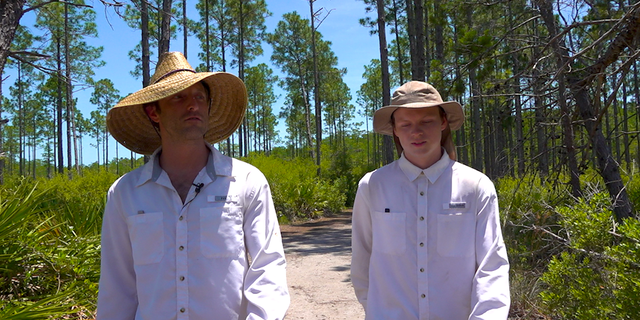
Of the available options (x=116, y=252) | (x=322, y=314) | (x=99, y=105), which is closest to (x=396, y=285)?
(x=116, y=252)

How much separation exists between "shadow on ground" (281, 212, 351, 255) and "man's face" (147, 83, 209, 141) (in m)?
7.53

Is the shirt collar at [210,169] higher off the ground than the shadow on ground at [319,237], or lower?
higher

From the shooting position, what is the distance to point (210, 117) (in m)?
2.56

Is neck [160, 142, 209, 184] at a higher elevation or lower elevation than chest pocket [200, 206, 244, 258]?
higher

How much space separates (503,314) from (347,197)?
65.0 feet

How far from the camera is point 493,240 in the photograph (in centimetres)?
198

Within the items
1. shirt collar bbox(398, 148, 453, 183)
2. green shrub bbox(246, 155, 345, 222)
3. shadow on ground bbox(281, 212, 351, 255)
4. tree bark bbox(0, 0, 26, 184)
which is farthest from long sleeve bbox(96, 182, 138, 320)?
green shrub bbox(246, 155, 345, 222)

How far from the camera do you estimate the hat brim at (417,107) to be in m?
2.12

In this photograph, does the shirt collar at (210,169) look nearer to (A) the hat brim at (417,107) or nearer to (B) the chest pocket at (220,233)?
(B) the chest pocket at (220,233)

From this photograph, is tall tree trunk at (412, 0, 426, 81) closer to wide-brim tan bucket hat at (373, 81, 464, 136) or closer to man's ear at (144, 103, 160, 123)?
wide-brim tan bucket hat at (373, 81, 464, 136)

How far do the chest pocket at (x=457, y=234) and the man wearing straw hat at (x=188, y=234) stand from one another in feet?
2.12

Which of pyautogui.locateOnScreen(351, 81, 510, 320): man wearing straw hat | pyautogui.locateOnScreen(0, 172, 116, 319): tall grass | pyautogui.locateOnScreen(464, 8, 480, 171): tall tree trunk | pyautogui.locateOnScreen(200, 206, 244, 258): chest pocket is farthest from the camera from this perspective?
pyautogui.locateOnScreen(464, 8, 480, 171): tall tree trunk

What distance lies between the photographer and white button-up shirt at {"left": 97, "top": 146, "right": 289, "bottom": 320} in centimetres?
180

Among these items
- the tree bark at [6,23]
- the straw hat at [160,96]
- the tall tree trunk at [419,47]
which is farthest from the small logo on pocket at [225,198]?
the tall tree trunk at [419,47]
